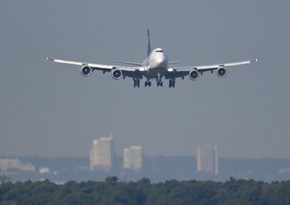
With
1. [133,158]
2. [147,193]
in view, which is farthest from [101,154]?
[147,193]

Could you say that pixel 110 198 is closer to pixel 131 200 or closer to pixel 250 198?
pixel 131 200

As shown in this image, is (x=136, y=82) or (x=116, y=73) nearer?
(x=116, y=73)

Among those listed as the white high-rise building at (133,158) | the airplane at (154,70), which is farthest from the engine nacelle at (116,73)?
the white high-rise building at (133,158)

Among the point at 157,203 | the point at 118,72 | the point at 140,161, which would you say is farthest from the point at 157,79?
the point at 140,161

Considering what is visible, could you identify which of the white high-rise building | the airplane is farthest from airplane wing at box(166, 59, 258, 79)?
the white high-rise building

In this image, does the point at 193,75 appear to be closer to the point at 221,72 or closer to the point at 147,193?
the point at 221,72

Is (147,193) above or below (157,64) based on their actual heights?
below
